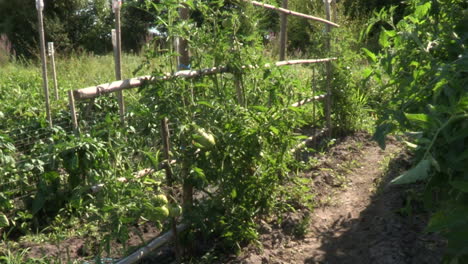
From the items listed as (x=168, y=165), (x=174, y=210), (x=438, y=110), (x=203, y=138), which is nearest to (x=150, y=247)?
(x=174, y=210)

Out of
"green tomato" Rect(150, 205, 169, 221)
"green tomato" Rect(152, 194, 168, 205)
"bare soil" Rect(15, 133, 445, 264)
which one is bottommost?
"bare soil" Rect(15, 133, 445, 264)

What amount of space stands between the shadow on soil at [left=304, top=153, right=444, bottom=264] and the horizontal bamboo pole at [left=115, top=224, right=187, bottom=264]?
967 millimetres

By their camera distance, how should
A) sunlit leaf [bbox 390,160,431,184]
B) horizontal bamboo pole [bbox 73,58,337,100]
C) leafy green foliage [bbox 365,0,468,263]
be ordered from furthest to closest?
horizontal bamboo pole [bbox 73,58,337,100]
leafy green foliage [bbox 365,0,468,263]
sunlit leaf [bbox 390,160,431,184]

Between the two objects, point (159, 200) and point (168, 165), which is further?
point (168, 165)

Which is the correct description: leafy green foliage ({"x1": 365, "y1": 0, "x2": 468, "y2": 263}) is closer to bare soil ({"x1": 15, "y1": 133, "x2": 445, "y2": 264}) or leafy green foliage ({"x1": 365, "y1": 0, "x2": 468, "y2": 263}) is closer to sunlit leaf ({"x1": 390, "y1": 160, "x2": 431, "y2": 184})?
sunlit leaf ({"x1": 390, "y1": 160, "x2": 431, "y2": 184})

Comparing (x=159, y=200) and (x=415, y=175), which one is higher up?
(x=415, y=175)

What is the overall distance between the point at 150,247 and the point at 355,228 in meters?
1.76

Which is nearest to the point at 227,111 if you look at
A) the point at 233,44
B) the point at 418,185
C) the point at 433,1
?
the point at 233,44

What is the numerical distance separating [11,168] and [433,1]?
3048 mm

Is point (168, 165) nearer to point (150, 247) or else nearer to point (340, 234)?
point (150, 247)

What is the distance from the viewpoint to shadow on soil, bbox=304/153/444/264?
333 centimetres

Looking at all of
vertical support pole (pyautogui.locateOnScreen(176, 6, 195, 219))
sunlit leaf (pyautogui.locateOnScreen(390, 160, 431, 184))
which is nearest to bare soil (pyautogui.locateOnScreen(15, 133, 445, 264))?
vertical support pole (pyautogui.locateOnScreen(176, 6, 195, 219))

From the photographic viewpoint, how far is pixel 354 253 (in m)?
3.53

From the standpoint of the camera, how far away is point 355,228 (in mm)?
3961
